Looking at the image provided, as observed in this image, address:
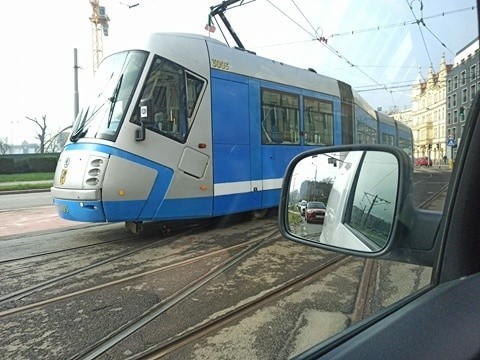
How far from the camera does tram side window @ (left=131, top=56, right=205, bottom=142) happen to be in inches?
230

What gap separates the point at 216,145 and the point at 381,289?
4.11m

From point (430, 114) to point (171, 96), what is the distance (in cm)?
469

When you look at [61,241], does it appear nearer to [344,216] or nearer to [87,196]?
[87,196]

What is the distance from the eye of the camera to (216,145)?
649 cm

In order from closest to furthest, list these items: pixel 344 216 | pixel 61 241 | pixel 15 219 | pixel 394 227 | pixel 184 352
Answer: pixel 394 227 → pixel 344 216 → pixel 184 352 → pixel 61 241 → pixel 15 219

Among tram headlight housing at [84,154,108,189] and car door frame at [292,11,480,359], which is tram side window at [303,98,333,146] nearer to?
tram headlight housing at [84,154,108,189]

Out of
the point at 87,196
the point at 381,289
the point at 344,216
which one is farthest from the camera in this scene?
the point at 87,196

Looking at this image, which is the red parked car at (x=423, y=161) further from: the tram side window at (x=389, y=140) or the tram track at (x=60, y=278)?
the tram track at (x=60, y=278)

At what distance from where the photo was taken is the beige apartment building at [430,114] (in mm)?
1612

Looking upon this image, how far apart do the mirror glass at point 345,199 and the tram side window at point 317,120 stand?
4.57 metres

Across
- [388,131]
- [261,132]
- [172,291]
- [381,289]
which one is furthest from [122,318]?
[261,132]

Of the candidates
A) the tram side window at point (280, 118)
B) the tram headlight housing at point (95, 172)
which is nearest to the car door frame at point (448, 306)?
the tram headlight housing at point (95, 172)

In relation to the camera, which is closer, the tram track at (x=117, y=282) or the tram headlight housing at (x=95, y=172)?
the tram track at (x=117, y=282)

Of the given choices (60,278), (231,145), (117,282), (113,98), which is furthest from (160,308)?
(231,145)
